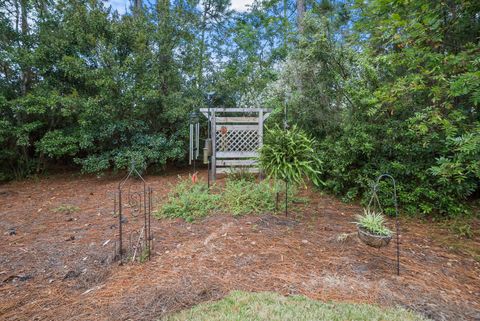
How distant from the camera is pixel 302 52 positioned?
4.12 meters

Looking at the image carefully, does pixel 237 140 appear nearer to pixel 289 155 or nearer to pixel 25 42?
pixel 289 155

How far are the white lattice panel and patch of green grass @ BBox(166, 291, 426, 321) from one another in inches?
144

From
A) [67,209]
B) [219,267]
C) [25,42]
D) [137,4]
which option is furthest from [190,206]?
[137,4]

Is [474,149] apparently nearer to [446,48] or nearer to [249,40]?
[446,48]

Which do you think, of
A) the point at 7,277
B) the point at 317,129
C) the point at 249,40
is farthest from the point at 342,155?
the point at 249,40

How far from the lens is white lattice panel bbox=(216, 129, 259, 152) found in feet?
16.6

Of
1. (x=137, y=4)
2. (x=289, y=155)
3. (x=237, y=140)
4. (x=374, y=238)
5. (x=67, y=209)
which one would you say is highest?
(x=137, y=4)

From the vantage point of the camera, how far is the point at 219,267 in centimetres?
201

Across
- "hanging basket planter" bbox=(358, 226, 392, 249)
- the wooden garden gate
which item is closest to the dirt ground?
"hanging basket planter" bbox=(358, 226, 392, 249)

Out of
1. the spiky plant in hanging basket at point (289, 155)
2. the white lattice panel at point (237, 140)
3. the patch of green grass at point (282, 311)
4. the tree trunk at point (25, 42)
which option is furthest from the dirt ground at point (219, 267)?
the tree trunk at point (25, 42)

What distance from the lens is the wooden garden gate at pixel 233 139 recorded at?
4.99 m

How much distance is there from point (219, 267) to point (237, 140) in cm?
335

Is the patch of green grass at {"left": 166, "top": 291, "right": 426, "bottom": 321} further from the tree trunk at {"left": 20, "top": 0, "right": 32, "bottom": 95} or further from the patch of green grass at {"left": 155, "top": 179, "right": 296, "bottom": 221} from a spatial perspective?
the tree trunk at {"left": 20, "top": 0, "right": 32, "bottom": 95}

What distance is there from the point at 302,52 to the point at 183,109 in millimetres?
2739
